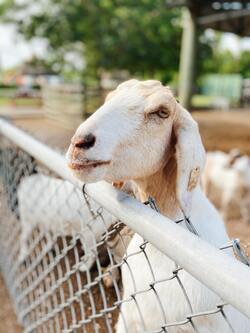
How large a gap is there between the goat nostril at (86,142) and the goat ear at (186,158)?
1.16 feet

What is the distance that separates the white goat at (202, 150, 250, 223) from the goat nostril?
472cm

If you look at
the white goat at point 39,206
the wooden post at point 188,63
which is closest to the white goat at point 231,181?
the white goat at point 39,206

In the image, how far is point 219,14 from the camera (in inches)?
364

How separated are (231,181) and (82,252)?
396cm

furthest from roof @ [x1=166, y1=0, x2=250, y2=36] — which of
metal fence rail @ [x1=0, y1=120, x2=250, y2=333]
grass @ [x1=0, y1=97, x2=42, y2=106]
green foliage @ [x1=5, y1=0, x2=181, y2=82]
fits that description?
grass @ [x1=0, y1=97, x2=42, y2=106]

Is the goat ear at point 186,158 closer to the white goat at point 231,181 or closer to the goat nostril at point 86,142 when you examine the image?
the goat nostril at point 86,142

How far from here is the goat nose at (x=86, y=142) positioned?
1243 mm

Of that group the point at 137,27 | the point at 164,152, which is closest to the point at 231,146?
the point at 164,152

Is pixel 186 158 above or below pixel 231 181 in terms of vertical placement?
above

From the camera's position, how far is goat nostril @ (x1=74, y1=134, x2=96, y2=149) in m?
1.24

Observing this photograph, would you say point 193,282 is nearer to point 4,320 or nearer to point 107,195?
point 107,195

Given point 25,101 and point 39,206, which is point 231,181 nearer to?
point 39,206

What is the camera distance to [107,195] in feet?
4.03

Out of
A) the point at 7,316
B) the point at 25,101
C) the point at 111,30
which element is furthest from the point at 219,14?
the point at 25,101
